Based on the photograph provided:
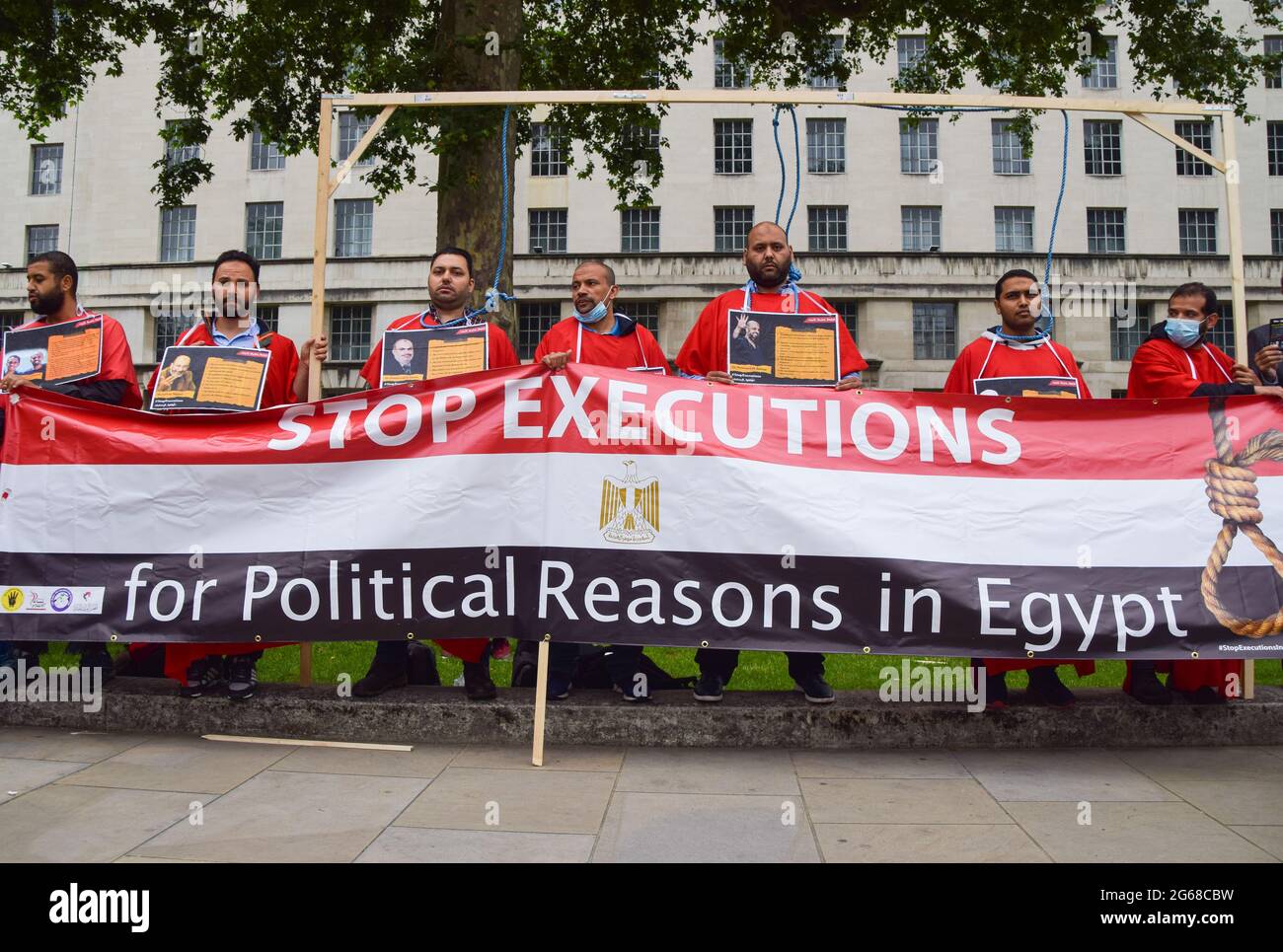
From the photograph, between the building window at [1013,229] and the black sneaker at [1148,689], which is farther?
the building window at [1013,229]

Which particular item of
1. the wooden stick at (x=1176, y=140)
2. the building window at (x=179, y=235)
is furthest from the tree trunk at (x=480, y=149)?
the building window at (x=179, y=235)

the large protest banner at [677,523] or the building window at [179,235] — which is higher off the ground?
the building window at [179,235]

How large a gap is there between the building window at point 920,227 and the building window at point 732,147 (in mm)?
6546

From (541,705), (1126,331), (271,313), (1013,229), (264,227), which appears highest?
(264,227)

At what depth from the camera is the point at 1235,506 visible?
491 cm

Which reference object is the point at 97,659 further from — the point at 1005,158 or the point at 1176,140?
the point at 1005,158

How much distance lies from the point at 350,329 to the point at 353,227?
4.16 m

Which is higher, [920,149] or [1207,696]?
[920,149]

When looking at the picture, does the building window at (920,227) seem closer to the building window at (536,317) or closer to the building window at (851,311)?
the building window at (851,311)

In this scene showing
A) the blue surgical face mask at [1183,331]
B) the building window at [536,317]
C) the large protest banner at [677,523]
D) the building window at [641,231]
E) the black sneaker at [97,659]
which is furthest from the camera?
the building window at [641,231]

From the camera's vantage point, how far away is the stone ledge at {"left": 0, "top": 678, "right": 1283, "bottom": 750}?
194 inches

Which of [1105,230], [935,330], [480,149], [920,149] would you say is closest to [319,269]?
[480,149]

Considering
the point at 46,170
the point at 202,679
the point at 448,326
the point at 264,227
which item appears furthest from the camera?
the point at 46,170

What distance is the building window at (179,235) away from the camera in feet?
132
